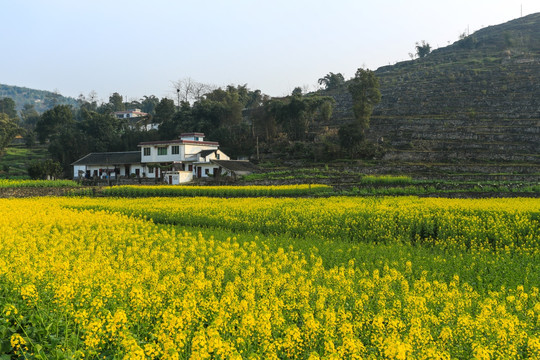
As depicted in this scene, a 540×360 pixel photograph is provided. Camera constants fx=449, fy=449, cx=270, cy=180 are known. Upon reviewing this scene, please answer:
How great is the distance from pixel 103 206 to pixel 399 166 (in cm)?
2838

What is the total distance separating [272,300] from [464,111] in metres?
61.1

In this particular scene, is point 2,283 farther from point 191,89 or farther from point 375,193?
point 191,89

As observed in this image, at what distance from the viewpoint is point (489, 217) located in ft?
52.4

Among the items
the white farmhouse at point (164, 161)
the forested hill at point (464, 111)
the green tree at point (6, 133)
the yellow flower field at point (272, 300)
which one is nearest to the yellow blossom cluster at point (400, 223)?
the yellow flower field at point (272, 300)

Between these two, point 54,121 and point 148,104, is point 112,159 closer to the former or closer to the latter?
point 54,121

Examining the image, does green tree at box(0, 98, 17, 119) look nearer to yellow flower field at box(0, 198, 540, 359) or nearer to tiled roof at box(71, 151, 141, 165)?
tiled roof at box(71, 151, 141, 165)

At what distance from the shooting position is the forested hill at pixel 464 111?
1839 inches

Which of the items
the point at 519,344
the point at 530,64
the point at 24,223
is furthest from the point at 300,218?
the point at 530,64

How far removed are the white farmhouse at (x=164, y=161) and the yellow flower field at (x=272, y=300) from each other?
33.0m

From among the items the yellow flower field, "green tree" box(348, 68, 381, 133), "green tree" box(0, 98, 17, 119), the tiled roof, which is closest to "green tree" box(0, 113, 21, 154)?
the tiled roof

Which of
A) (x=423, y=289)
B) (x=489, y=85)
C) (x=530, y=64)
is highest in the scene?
(x=530, y=64)

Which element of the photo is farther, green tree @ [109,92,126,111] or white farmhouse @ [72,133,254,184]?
green tree @ [109,92,126,111]

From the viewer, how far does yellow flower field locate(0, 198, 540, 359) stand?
4.90 meters

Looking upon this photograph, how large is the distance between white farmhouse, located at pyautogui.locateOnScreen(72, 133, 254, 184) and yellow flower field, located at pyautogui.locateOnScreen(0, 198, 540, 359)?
3304 centimetres
